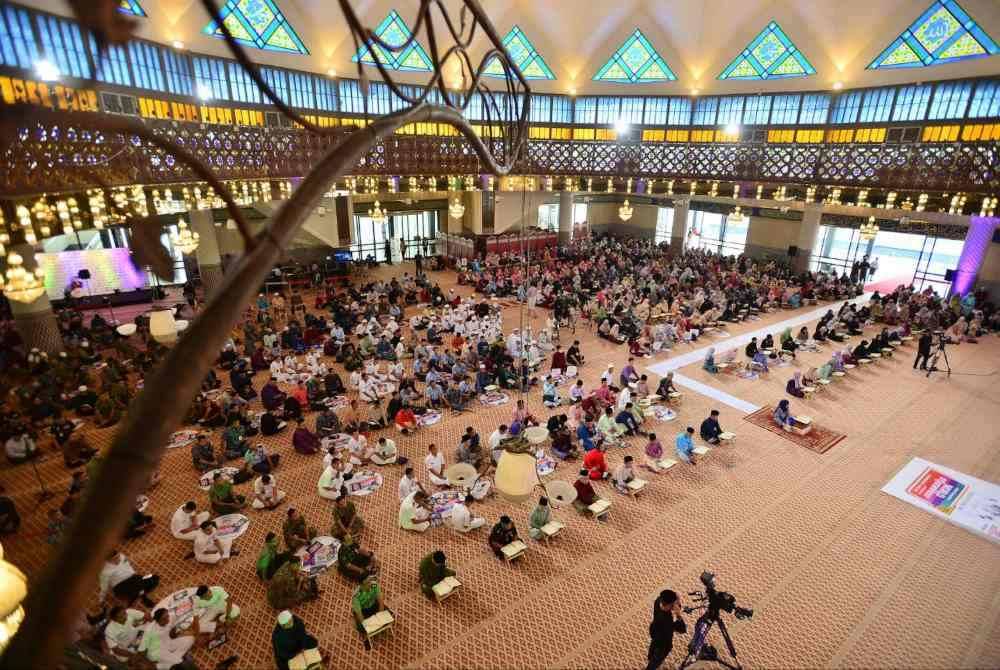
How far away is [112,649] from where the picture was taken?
5871 mm

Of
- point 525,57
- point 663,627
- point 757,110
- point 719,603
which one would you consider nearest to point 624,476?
point 719,603

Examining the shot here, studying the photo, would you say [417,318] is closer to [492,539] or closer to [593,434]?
[593,434]

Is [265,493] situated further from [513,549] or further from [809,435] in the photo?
[809,435]

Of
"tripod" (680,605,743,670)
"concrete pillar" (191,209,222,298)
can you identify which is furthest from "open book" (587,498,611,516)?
"concrete pillar" (191,209,222,298)

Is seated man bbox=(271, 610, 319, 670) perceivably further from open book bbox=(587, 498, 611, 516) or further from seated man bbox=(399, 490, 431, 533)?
open book bbox=(587, 498, 611, 516)

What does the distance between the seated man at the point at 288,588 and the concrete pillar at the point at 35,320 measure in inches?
422

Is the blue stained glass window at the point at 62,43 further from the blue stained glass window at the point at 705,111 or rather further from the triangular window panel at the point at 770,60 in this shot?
the triangular window panel at the point at 770,60

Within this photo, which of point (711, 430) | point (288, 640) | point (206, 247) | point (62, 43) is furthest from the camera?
point (206, 247)

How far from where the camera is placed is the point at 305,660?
19.1ft

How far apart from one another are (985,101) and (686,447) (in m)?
18.5

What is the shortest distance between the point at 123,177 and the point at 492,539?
10.8 metres

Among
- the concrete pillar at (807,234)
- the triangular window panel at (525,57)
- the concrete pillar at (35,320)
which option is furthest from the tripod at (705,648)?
the triangular window panel at (525,57)

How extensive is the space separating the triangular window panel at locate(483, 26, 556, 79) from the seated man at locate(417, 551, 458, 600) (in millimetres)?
23969

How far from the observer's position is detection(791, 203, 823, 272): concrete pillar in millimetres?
23766
